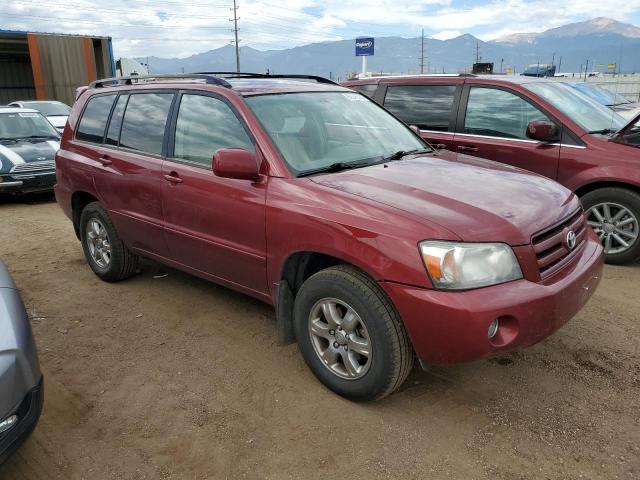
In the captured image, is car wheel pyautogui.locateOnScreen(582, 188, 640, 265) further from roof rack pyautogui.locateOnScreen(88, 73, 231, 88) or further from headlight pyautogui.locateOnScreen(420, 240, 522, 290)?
roof rack pyautogui.locateOnScreen(88, 73, 231, 88)

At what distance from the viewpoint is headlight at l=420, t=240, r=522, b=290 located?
2.41 meters

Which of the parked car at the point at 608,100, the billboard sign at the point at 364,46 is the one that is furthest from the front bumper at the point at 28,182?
the billboard sign at the point at 364,46

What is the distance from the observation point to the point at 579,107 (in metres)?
5.45

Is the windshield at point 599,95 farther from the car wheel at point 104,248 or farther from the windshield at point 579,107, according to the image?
the car wheel at point 104,248

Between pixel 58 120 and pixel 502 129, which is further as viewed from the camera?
pixel 58 120

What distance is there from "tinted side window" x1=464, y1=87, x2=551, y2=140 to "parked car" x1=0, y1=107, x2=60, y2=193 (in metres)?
6.89

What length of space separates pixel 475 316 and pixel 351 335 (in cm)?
70

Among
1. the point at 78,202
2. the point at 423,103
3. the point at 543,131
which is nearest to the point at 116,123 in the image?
the point at 78,202

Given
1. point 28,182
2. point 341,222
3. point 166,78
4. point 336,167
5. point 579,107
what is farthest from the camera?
point 28,182

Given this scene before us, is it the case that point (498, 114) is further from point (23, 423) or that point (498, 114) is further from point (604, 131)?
point (23, 423)

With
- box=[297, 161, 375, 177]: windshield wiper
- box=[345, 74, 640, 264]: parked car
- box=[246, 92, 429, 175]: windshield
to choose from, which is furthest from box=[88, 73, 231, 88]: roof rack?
box=[345, 74, 640, 264]: parked car

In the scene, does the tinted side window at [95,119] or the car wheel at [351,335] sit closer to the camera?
the car wheel at [351,335]

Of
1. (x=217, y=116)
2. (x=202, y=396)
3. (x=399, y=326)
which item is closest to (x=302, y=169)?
(x=217, y=116)

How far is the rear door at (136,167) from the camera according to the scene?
12.8 feet
